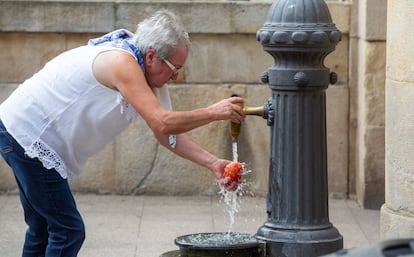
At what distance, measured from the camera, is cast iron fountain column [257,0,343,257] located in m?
5.09

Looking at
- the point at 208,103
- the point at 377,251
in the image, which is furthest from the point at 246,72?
the point at 377,251

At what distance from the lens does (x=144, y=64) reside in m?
4.93

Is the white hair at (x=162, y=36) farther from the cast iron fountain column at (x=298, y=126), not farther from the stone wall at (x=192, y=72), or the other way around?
the stone wall at (x=192, y=72)

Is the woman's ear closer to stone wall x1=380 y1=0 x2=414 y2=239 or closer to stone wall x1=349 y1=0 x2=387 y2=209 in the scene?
stone wall x1=380 y1=0 x2=414 y2=239

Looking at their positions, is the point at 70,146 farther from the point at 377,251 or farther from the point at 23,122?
the point at 377,251

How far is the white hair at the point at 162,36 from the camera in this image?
4.84m

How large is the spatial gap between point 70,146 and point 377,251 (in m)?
2.48

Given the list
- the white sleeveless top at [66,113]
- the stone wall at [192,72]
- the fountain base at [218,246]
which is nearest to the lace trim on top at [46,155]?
the white sleeveless top at [66,113]

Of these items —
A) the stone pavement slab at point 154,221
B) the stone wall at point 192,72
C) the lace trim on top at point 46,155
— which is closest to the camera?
the lace trim on top at point 46,155

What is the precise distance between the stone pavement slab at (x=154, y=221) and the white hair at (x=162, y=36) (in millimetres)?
1946

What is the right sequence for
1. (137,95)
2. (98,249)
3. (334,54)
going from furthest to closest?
(334,54)
(98,249)
(137,95)

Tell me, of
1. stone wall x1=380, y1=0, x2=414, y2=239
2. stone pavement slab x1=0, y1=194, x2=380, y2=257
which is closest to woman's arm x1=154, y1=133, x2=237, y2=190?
stone wall x1=380, y1=0, x2=414, y2=239

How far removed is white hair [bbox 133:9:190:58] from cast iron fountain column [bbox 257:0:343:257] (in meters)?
0.47

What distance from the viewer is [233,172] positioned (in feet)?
16.4
